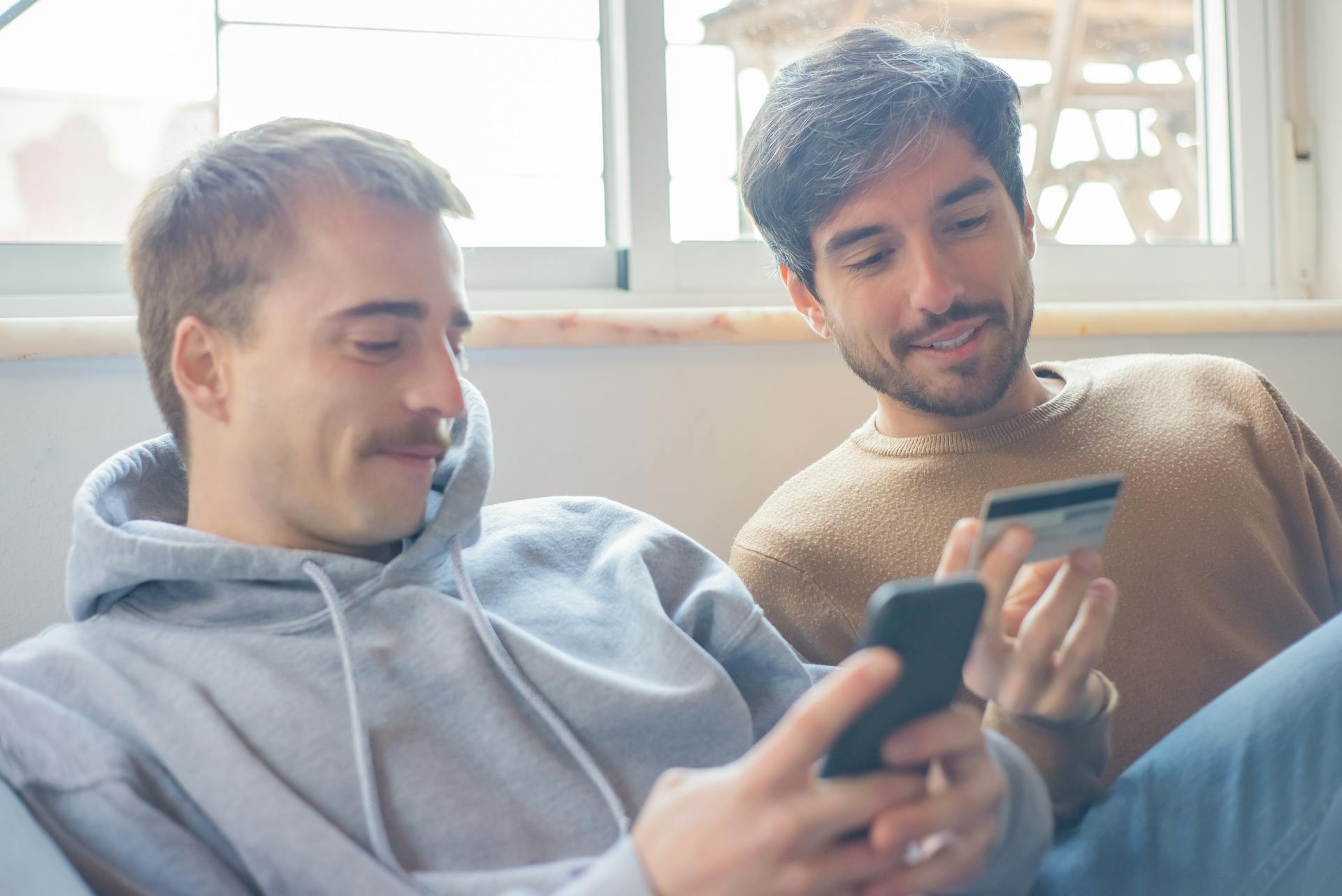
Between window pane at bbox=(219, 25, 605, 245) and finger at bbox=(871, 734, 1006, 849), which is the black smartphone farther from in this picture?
window pane at bbox=(219, 25, 605, 245)

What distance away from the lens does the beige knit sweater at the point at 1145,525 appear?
3.80 ft

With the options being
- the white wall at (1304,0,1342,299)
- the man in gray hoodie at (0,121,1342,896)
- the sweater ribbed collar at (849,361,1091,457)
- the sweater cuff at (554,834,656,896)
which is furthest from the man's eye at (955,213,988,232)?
the white wall at (1304,0,1342,299)

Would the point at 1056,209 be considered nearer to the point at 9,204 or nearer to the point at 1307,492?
the point at 1307,492

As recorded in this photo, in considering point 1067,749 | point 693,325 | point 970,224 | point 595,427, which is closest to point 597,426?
point 595,427

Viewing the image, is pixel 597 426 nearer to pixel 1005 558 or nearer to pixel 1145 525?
pixel 1145 525

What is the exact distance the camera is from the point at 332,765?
840 mm

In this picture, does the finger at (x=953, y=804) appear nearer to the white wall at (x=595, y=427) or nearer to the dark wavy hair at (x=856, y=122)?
the dark wavy hair at (x=856, y=122)

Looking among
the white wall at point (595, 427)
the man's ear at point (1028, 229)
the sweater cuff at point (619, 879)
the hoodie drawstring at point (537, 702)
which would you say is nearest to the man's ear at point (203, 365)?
the hoodie drawstring at point (537, 702)

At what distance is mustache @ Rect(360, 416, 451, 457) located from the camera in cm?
93

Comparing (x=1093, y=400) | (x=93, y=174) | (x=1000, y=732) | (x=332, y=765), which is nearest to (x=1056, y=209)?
(x=1093, y=400)

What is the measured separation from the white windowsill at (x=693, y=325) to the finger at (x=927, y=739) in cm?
87

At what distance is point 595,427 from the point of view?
147 cm

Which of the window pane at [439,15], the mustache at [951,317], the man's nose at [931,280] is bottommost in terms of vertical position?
the mustache at [951,317]

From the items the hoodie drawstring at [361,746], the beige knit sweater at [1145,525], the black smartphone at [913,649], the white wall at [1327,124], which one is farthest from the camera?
the white wall at [1327,124]
